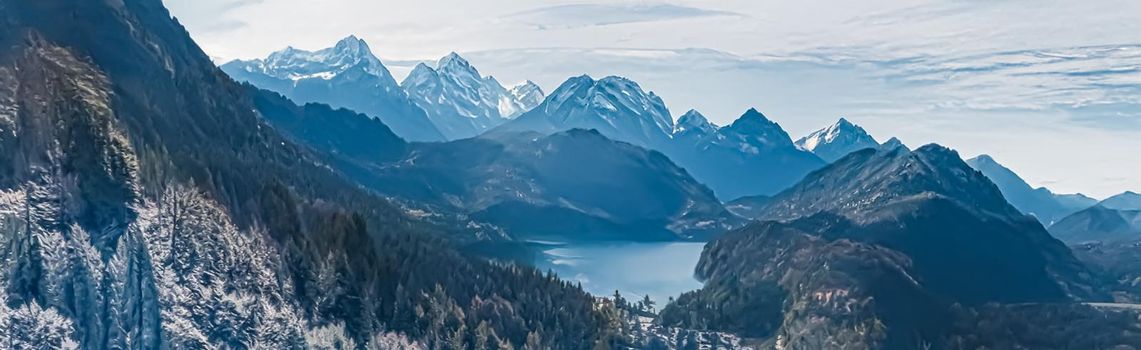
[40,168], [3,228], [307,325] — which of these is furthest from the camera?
[307,325]

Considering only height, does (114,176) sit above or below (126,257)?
above

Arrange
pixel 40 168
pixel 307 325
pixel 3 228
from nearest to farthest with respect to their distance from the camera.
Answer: pixel 3 228
pixel 40 168
pixel 307 325

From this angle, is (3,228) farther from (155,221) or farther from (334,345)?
(334,345)

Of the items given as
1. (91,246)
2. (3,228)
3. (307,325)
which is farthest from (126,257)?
(307,325)

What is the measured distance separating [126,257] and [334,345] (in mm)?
38923

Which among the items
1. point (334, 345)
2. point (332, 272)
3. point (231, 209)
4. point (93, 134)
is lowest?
point (334, 345)

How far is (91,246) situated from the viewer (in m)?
165

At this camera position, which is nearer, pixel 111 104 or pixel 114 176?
pixel 114 176

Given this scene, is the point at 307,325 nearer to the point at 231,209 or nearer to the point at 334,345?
the point at 334,345

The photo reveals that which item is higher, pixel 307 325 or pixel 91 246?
pixel 91 246

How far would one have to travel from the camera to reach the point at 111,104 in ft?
634

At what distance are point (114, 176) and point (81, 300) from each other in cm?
2299

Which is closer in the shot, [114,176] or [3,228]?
[3,228]

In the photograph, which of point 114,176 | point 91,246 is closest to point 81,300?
point 91,246
